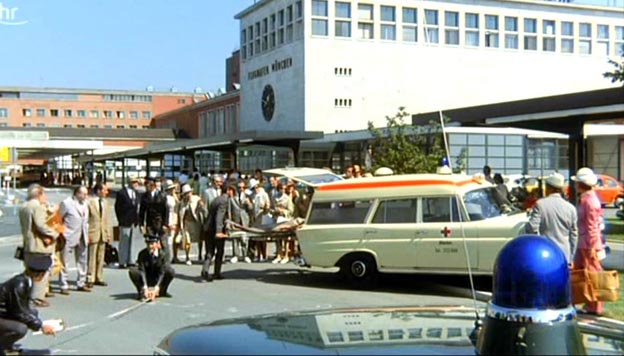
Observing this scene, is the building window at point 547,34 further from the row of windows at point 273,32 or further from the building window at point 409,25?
the row of windows at point 273,32

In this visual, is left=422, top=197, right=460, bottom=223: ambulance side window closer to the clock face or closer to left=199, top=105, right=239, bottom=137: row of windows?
the clock face

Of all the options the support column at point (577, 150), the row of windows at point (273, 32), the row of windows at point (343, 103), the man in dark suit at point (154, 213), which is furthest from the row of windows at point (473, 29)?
the man in dark suit at point (154, 213)

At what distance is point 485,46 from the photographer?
6600 cm

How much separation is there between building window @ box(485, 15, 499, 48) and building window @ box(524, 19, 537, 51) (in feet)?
9.84

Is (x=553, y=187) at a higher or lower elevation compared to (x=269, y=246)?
higher

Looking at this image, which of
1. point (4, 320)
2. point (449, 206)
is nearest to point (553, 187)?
point (449, 206)

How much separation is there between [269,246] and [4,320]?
13.6 meters

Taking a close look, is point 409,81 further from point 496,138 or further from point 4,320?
point 4,320

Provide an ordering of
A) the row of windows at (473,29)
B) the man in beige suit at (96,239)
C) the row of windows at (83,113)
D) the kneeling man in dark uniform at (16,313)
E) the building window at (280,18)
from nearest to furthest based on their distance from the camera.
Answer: the kneeling man in dark uniform at (16,313), the man in beige suit at (96,239), the row of windows at (473,29), the building window at (280,18), the row of windows at (83,113)

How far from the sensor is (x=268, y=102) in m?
66.2

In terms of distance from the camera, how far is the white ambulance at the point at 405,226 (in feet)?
40.9

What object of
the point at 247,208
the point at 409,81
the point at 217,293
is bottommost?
the point at 217,293

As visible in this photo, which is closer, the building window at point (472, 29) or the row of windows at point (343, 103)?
the row of windows at point (343, 103)

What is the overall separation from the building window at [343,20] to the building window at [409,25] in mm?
4971
